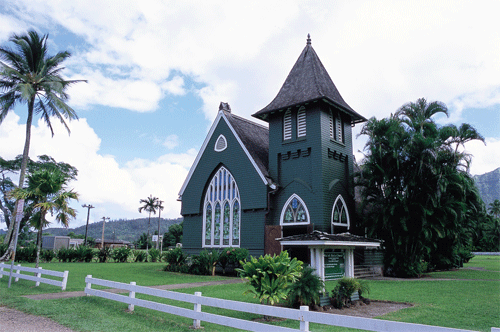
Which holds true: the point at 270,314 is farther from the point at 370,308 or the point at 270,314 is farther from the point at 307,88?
the point at 307,88

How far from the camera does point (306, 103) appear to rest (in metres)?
20.9

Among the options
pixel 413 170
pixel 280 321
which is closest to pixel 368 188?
pixel 413 170

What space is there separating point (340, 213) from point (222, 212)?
7.26 metres

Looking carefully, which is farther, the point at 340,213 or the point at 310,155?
the point at 340,213

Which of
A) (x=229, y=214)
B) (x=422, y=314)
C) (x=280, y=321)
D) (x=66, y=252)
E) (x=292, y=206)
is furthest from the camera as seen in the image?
(x=66, y=252)

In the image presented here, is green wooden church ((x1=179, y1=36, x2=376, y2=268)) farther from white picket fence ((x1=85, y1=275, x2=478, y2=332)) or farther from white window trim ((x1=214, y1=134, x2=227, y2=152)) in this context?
white picket fence ((x1=85, y1=275, x2=478, y2=332))

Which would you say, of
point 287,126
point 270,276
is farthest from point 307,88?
point 270,276

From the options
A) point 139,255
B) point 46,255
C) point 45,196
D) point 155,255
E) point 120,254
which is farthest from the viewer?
point 155,255

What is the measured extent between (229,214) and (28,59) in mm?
18855

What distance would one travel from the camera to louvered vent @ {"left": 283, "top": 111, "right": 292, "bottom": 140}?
21984 millimetres

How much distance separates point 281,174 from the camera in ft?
71.3

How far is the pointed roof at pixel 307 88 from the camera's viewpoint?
21147 mm

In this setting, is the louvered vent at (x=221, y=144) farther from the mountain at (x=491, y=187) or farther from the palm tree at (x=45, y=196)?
the mountain at (x=491, y=187)

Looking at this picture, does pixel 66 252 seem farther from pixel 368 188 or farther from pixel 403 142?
pixel 403 142
